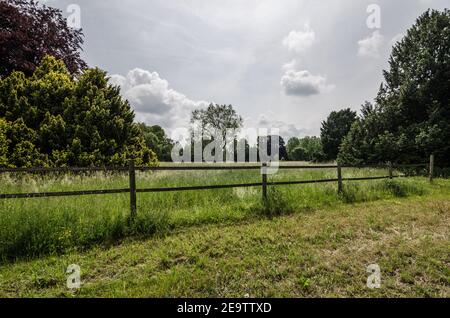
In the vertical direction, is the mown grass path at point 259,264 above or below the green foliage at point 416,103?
below

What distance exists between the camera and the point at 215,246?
4121 mm

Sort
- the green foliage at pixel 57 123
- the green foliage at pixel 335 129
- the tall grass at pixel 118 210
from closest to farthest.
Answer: the tall grass at pixel 118 210
the green foliage at pixel 57 123
the green foliage at pixel 335 129

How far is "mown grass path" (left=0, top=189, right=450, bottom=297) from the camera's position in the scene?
9.30 ft

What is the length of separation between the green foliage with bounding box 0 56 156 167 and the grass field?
251cm

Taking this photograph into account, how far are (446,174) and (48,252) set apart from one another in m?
19.4

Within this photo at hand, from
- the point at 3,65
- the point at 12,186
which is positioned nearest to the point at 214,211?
the point at 12,186

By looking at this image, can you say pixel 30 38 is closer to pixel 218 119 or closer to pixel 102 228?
pixel 102 228

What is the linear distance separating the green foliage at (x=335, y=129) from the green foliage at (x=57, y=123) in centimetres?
3142

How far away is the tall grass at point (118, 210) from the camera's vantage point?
13.1 ft

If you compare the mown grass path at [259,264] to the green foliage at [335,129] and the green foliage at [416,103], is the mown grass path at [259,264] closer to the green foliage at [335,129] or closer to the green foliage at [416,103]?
the green foliage at [416,103]

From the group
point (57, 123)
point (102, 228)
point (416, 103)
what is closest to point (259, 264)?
point (102, 228)

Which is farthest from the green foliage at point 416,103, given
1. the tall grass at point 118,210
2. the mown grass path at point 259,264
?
the mown grass path at point 259,264
